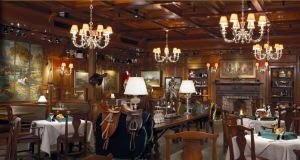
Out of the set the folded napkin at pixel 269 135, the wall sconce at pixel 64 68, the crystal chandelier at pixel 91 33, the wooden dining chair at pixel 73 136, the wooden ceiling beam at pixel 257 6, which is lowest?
the wooden dining chair at pixel 73 136

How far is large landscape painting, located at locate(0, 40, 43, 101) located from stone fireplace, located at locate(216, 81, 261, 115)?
7.74 meters

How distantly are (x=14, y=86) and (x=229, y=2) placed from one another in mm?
6329

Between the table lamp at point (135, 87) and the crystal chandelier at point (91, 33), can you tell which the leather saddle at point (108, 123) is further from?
the crystal chandelier at point (91, 33)

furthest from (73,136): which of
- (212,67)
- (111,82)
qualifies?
Answer: (212,67)

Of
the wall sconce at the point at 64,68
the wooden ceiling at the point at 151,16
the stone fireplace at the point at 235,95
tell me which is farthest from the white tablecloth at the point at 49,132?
the stone fireplace at the point at 235,95

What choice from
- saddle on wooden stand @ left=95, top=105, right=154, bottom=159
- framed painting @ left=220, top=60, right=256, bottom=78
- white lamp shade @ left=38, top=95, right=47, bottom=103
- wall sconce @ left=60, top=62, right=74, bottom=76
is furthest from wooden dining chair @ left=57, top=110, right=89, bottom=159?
framed painting @ left=220, top=60, right=256, bottom=78

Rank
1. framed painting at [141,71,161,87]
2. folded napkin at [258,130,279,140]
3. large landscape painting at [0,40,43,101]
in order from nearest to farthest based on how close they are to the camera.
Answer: folded napkin at [258,130,279,140], large landscape painting at [0,40,43,101], framed painting at [141,71,161,87]

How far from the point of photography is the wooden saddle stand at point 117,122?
5.78 metres

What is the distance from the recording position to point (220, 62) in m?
15.6

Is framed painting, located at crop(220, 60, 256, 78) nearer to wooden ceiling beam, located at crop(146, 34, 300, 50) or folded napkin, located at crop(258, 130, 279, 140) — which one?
wooden ceiling beam, located at crop(146, 34, 300, 50)

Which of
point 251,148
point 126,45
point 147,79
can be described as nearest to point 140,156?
point 251,148

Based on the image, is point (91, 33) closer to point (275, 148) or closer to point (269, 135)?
point (269, 135)

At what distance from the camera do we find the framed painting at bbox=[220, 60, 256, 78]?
1508cm

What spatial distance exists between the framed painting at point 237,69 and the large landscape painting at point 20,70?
307 inches
